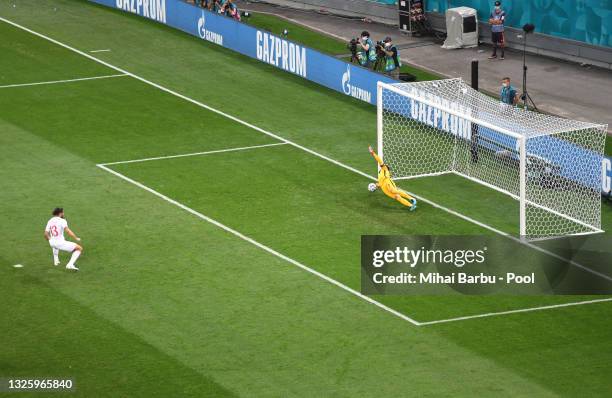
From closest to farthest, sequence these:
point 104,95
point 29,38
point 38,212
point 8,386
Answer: point 8,386, point 38,212, point 104,95, point 29,38

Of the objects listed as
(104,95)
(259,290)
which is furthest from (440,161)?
(104,95)

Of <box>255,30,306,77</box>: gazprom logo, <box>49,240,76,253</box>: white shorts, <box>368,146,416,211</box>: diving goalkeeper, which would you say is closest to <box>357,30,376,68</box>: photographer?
<box>255,30,306,77</box>: gazprom logo

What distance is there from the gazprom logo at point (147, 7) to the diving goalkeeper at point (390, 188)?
22593 mm

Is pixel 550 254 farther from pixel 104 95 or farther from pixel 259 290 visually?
pixel 104 95

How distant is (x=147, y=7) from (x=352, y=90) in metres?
14.2

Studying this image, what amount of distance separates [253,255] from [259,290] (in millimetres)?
2227

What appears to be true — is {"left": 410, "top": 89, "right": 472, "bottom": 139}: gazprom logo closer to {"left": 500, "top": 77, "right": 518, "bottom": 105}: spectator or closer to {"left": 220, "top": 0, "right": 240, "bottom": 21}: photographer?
{"left": 500, "top": 77, "right": 518, "bottom": 105}: spectator

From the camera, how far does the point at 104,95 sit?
1828 inches

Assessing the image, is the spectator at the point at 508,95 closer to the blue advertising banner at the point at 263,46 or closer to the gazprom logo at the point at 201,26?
the blue advertising banner at the point at 263,46

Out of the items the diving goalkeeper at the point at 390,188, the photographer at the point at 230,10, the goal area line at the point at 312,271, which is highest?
the photographer at the point at 230,10

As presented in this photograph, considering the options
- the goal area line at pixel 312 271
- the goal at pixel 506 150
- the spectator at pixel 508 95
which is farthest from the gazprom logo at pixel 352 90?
the goal area line at pixel 312 271

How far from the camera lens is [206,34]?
53469mm

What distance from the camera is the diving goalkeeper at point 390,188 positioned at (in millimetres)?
35188

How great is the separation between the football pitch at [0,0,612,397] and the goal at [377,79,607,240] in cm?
67
